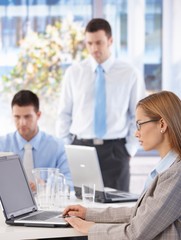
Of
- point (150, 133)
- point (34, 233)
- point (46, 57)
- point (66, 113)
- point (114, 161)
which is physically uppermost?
point (46, 57)

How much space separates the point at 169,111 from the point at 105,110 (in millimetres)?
2183

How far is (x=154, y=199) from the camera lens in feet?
8.20

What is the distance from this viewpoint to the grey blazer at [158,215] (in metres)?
2.47

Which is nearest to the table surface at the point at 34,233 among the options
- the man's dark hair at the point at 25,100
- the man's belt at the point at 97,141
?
the man's dark hair at the point at 25,100

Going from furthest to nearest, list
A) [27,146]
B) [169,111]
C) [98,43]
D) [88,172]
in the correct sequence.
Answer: [98,43] → [27,146] → [88,172] → [169,111]

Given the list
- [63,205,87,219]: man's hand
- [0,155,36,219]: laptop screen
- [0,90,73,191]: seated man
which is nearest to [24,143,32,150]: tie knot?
[0,90,73,191]: seated man

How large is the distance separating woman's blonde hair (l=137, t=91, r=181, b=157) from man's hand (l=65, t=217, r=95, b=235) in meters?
0.50

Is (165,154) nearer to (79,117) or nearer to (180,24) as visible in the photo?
(79,117)

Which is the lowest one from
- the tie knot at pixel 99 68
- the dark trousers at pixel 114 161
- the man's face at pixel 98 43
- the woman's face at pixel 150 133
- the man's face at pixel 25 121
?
the dark trousers at pixel 114 161

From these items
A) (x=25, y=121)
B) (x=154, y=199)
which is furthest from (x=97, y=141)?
(x=154, y=199)

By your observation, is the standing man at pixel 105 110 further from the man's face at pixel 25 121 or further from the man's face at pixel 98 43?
the man's face at pixel 25 121

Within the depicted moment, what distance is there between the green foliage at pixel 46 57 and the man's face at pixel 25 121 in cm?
149

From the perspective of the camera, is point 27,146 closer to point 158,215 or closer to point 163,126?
point 163,126

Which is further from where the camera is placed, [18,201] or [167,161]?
[18,201]
